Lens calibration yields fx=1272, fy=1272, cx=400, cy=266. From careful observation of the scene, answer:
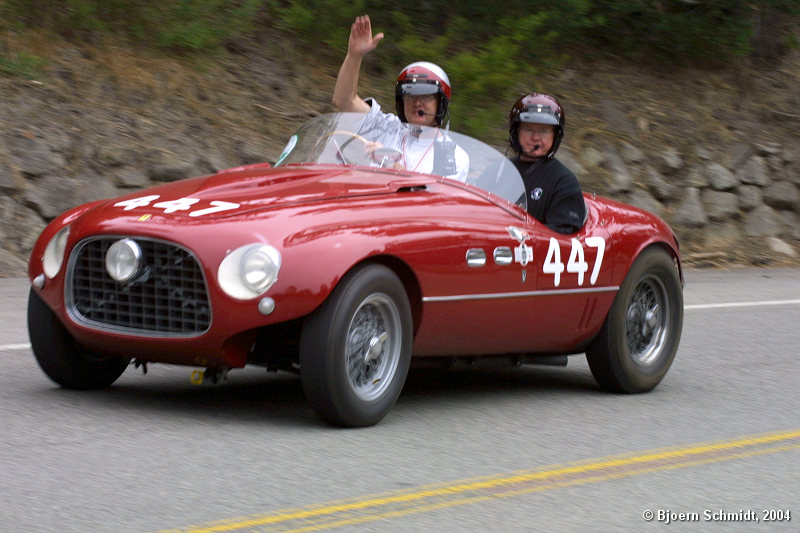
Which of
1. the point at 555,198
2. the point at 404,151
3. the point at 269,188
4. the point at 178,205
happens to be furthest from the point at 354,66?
the point at 178,205

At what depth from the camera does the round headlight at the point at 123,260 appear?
17.1 feet

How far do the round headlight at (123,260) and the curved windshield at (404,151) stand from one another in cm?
154

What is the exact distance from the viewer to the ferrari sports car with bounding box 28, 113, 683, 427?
16.9ft

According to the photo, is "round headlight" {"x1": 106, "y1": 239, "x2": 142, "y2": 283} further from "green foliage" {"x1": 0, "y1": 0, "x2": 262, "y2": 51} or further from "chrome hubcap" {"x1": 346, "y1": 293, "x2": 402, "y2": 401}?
"green foliage" {"x1": 0, "y1": 0, "x2": 262, "y2": 51}

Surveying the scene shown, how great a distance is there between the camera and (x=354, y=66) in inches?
299

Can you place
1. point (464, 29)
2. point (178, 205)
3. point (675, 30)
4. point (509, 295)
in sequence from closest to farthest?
1. point (178, 205)
2. point (509, 295)
3. point (464, 29)
4. point (675, 30)

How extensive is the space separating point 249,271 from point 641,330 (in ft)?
9.43

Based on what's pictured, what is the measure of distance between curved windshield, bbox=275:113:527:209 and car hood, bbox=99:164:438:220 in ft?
0.60

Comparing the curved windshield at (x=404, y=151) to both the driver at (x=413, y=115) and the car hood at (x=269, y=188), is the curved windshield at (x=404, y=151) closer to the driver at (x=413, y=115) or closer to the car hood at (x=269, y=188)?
the driver at (x=413, y=115)

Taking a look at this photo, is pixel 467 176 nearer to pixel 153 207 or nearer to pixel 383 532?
pixel 153 207

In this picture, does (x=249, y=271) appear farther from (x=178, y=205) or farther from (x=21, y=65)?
(x=21, y=65)

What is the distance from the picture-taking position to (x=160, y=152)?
13.6 meters

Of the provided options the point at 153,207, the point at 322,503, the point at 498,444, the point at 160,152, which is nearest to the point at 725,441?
the point at 498,444

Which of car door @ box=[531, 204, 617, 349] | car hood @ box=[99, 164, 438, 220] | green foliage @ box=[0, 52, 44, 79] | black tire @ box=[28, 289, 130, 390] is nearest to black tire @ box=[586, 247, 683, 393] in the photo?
car door @ box=[531, 204, 617, 349]
